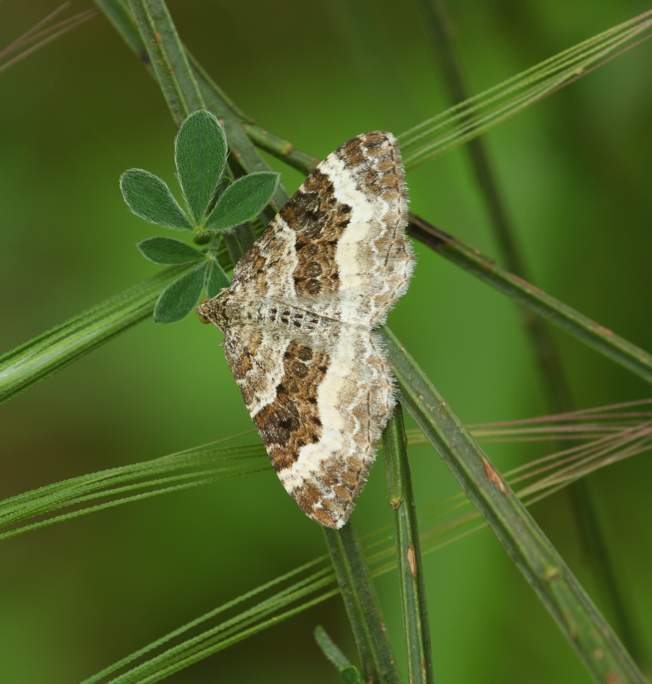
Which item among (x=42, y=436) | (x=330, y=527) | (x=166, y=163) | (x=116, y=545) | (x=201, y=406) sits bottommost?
(x=330, y=527)

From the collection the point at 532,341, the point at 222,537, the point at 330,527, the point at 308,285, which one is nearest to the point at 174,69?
the point at 308,285

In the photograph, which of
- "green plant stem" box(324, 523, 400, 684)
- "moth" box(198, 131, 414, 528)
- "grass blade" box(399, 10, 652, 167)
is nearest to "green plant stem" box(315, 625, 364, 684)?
"green plant stem" box(324, 523, 400, 684)

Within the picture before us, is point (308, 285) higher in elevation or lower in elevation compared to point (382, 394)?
higher

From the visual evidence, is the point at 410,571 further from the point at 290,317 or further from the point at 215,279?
the point at 290,317

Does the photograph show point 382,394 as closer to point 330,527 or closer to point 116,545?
point 330,527

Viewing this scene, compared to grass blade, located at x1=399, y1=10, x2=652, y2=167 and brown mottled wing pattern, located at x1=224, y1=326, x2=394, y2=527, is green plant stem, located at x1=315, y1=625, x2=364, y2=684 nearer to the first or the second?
brown mottled wing pattern, located at x1=224, y1=326, x2=394, y2=527

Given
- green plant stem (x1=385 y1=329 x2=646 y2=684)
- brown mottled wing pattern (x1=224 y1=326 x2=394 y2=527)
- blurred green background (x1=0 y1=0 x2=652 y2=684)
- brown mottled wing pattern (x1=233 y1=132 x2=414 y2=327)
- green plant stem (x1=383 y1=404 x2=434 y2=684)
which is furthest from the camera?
blurred green background (x1=0 y1=0 x2=652 y2=684)

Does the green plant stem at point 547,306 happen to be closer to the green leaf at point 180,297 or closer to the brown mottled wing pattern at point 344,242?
the brown mottled wing pattern at point 344,242
